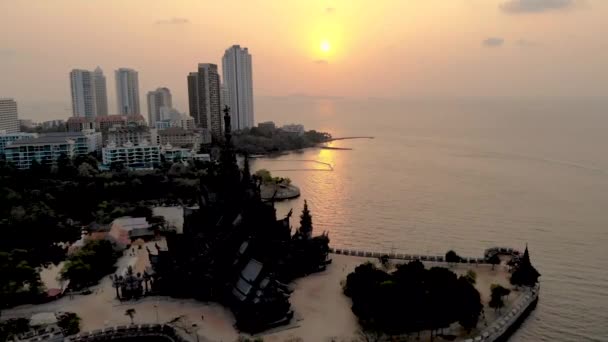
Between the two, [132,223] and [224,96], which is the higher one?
[224,96]

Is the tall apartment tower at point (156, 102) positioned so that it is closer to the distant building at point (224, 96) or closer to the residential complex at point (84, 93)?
the residential complex at point (84, 93)

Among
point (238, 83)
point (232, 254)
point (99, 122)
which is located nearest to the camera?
point (232, 254)

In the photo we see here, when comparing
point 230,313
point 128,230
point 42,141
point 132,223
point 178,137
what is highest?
point 42,141

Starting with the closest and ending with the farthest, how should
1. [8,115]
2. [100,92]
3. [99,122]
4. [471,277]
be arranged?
[471,277]
[99,122]
[8,115]
[100,92]

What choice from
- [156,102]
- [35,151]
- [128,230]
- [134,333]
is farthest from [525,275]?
[156,102]

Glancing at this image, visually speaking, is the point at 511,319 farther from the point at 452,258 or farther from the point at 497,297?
the point at 452,258

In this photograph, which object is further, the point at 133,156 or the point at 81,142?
the point at 81,142

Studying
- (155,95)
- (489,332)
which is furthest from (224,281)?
(155,95)

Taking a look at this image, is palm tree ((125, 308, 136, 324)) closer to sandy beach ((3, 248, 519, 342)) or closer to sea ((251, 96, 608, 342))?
sandy beach ((3, 248, 519, 342))
